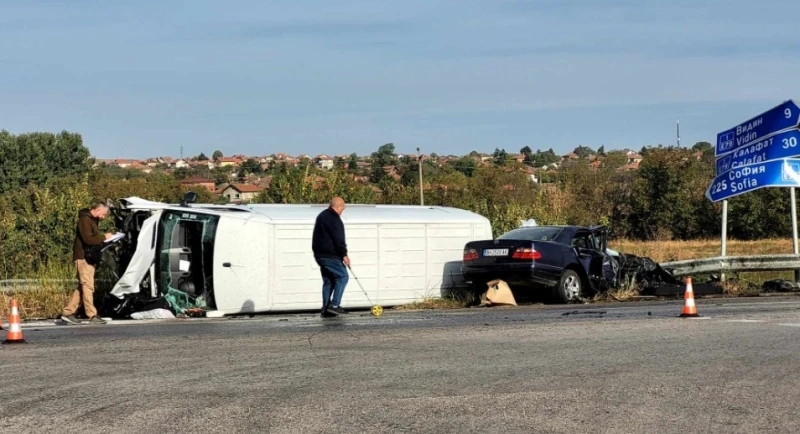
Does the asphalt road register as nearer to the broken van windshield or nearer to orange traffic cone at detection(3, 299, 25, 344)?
orange traffic cone at detection(3, 299, 25, 344)

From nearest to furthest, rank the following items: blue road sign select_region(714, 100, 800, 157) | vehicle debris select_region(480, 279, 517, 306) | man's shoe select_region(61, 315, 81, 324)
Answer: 1. man's shoe select_region(61, 315, 81, 324)
2. vehicle debris select_region(480, 279, 517, 306)
3. blue road sign select_region(714, 100, 800, 157)

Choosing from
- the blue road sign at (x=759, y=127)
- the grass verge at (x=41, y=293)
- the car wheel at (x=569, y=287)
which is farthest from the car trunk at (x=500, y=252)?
the blue road sign at (x=759, y=127)

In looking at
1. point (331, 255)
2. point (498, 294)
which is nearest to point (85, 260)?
point (331, 255)

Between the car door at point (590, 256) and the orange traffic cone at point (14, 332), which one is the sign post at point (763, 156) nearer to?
the car door at point (590, 256)

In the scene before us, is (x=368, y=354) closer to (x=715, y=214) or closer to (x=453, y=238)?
(x=453, y=238)

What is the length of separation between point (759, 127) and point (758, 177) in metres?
1.10

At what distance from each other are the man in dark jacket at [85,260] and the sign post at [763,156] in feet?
42.1

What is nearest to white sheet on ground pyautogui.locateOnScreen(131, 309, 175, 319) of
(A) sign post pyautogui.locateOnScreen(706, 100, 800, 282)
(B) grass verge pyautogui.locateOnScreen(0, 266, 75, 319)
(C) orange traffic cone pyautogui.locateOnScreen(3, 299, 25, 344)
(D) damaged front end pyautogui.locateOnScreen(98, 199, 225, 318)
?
(D) damaged front end pyautogui.locateOnScreen(98, 199, 225, 318)

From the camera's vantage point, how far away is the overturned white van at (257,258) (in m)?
15.2

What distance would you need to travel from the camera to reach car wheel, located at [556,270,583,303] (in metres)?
16.9

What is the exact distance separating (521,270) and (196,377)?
932cm

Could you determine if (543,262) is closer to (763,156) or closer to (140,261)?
(140,261)

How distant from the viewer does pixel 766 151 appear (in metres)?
21.1

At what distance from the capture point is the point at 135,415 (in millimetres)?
6520
